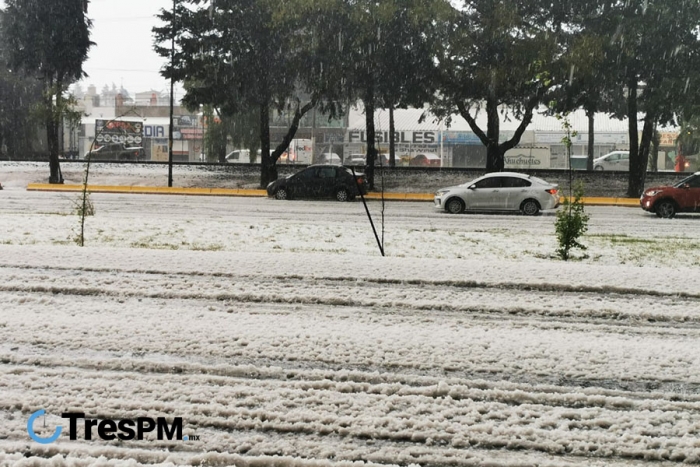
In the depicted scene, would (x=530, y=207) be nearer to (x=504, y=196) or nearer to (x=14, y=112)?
(x=504, y=196)

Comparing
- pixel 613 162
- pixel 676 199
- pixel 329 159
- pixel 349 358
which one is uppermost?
pixel 613 162

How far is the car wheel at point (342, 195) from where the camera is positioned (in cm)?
2766

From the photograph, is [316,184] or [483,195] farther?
[316,184]

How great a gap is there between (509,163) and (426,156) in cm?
561

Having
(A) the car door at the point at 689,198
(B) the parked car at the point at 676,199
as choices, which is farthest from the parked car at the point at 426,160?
(A) the car door at the point at 689,198

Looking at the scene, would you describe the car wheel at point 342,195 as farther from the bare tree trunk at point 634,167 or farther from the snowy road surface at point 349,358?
the snowy road surface at point 349,358

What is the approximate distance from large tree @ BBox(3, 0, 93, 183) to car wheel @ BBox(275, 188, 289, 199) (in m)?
11.6

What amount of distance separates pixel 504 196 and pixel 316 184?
303 inches

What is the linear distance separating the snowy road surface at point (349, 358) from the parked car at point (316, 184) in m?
18.4

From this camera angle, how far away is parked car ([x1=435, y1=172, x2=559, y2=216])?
75.8 feet

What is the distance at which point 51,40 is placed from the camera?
110ft

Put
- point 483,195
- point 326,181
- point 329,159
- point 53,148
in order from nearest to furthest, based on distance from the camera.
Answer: point 483,195 < point 326,181 < point 53,148 < point 329,159

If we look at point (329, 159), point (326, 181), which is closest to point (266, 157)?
point (326, 181)

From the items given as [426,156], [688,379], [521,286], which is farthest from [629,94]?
[688,379]
